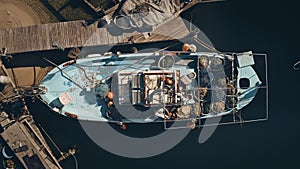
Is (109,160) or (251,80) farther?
(109,160)

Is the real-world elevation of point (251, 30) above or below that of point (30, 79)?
above

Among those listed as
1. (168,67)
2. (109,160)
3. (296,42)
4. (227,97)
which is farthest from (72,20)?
(296,42)

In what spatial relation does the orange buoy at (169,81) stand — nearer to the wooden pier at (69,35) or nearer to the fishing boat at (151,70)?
the fishing boat at (151,70)

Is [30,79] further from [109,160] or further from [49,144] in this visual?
[109,160]

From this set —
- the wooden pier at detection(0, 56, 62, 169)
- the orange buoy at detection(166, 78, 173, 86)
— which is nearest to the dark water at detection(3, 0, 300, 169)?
the wooden pier at detection(0, 56, 62, 169)

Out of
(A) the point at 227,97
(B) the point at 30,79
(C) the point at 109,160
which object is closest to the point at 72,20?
(B) the point at 30,79

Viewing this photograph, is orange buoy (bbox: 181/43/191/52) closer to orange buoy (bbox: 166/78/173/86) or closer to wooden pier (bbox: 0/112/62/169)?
orange buoy (bbox: 166/78/173/86)

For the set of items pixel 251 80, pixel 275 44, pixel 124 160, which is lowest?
pixel 124 160

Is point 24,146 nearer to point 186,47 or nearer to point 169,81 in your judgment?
point 169,81

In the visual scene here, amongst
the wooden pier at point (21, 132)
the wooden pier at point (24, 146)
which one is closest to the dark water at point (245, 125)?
the wooden pier at point (21, 132)
